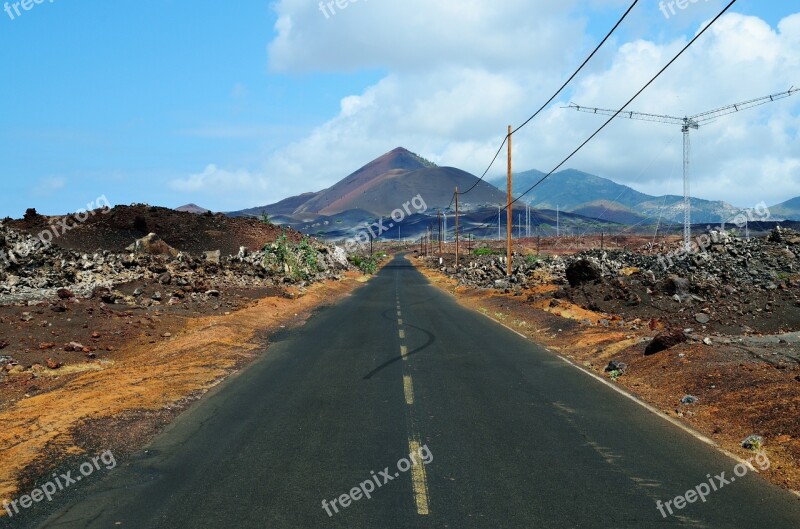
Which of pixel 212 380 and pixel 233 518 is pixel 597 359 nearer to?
pixel 212 380

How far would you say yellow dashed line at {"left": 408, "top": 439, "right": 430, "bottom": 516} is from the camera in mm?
5520

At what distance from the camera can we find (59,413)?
8.89m

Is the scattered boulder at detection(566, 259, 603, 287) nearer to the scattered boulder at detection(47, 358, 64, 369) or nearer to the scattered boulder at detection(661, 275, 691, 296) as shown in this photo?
the scattered boulder at detection(661, 275, 691, 296)

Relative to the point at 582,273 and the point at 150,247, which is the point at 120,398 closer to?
the point at 582,273

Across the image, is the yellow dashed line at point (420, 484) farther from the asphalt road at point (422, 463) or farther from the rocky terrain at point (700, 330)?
the rocky terrain at point (700, 330)

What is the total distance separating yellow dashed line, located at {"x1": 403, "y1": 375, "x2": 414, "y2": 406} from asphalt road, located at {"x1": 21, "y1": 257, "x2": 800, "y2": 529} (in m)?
0.03

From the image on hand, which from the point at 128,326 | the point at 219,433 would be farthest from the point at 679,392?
the point at 128,326

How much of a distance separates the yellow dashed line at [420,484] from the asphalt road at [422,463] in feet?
0.07

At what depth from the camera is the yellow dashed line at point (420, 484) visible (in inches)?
217

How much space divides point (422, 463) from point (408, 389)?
3701 mm

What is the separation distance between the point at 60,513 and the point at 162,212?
4060 cm

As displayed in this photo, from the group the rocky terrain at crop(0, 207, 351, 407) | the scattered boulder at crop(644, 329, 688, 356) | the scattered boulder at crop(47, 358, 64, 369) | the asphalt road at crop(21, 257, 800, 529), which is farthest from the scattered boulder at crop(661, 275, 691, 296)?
the scattered boulder at crop(47, 358, 64, 369)

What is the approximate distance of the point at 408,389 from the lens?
1038 centimetres

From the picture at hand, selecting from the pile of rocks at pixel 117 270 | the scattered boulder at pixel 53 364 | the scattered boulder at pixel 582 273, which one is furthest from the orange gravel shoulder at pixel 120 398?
the scattered boulder at pixel 582 273
